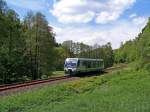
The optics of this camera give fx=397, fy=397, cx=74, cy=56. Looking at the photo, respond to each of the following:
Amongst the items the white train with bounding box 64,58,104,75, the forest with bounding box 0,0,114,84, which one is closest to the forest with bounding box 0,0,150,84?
the forest with bounding box 0,0,114,84

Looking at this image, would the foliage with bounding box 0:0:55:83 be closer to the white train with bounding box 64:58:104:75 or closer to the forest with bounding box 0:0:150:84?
the forest with bounding box 0:0:150:84

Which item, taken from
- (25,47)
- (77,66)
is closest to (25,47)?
(25,47)

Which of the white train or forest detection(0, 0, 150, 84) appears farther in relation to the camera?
the white train

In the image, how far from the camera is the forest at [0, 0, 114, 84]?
54625mm

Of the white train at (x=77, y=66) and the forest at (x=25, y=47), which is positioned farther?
the white train at (x=77, y=66)

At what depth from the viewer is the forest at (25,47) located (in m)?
54.6

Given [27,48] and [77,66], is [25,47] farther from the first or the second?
[77,66]

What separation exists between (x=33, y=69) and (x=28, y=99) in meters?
41.6

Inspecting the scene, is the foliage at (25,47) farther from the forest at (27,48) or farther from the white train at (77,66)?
the white train at (77,66)

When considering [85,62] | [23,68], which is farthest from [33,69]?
[85,62]

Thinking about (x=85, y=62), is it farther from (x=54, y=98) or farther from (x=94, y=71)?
(x=54, y=98)

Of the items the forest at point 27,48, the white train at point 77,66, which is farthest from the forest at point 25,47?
the white train at point 77,66

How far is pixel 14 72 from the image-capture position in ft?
181

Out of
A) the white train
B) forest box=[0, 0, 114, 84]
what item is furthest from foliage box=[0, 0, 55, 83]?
the white train
